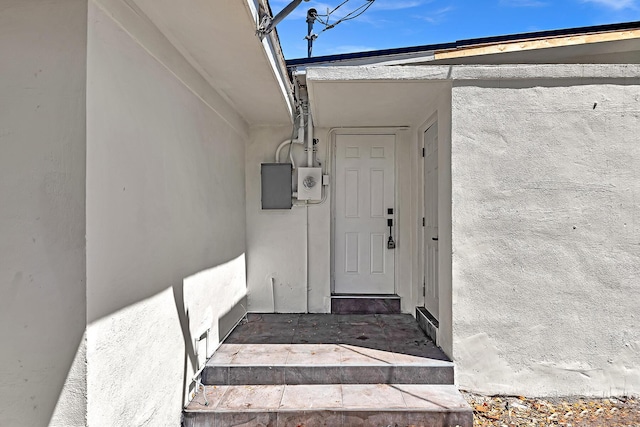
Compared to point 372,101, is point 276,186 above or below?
below

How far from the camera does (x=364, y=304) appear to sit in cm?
512

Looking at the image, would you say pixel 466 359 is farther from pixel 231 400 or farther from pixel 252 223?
pixel 252 223

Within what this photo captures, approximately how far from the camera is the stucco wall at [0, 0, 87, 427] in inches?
72.6

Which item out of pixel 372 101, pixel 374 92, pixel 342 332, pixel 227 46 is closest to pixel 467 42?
pixel 372 101

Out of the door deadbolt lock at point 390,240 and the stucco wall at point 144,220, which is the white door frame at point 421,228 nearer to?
the door deadbolt lock at point 390,240

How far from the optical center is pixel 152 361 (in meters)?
2.45

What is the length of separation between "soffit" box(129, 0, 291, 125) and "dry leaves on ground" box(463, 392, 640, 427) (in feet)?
10.5

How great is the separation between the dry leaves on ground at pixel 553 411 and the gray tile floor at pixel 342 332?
50 centimetres

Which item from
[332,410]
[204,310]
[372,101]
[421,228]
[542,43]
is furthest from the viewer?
[421,228]

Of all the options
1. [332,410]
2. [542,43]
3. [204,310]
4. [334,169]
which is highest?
[542,43]

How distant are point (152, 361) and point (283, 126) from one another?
3.42 metres

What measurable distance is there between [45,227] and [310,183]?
3.46 metres

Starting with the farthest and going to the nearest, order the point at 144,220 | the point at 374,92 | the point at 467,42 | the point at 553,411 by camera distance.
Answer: the point at 467,42 < the point at 374,92 < the point at 553,411 < the point at 144,220

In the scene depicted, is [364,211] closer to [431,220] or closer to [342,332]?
[431,220]
